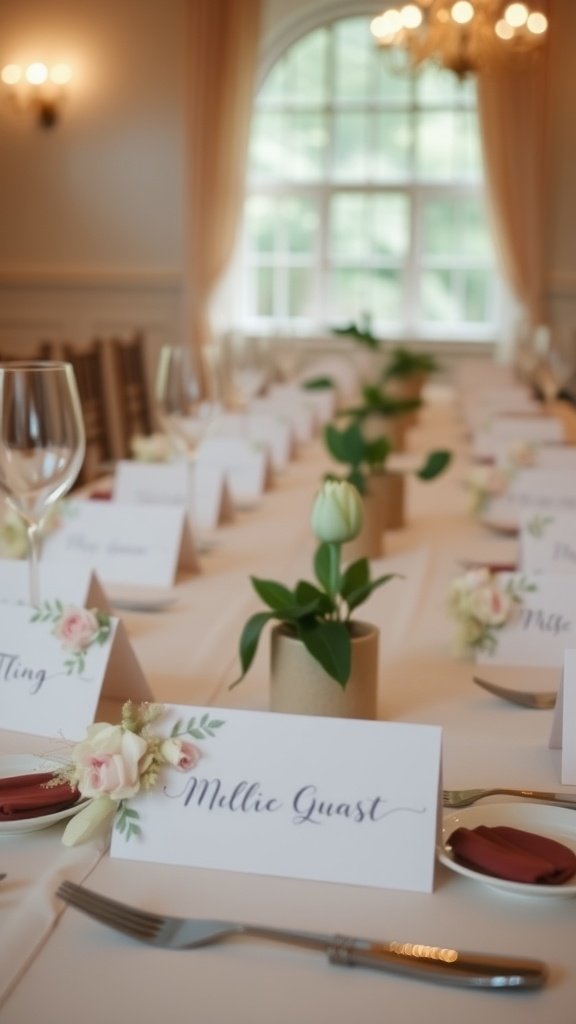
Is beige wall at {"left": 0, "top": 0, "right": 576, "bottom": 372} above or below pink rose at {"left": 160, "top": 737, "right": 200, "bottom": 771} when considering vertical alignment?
above

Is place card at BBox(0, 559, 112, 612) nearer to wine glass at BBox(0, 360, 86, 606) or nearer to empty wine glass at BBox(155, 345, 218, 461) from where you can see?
wine glass at BBox(0, 360, 86, 606)

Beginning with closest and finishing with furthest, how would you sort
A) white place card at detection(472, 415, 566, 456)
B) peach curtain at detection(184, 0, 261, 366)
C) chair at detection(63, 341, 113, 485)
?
white place card at detection(472, 415, 566, 456)
chair at detection(63, 341, 113, 485)
peach curtain at detection(184, 0, 261, 366)

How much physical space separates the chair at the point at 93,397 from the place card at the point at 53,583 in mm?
2451

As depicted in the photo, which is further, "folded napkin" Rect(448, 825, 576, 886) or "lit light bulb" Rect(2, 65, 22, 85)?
"lit light bulb" Rect(2, 65, 22, 85)

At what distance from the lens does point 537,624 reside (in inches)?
56.6

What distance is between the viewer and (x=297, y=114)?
323 inches

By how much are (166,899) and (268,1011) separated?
0.15 m

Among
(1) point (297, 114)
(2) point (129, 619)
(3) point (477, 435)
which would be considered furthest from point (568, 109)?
(2) point (129, 619)

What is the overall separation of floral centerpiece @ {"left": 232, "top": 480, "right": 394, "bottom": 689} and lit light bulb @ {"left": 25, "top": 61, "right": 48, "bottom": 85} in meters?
7.25

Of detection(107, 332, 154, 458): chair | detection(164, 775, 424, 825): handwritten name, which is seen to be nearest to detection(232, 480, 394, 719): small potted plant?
detection(164, 775, 424, 825): handwritten name

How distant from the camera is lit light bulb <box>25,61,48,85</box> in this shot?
782 centimetres

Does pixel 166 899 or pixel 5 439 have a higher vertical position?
pixel 5 439

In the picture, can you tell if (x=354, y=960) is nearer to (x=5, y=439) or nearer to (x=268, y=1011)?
(x=268, y=1011)

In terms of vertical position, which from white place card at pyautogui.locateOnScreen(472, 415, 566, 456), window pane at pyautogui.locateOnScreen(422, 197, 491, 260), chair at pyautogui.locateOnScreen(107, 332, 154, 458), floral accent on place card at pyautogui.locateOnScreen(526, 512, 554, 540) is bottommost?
chair at pyautogui.locateOnScreen(107, 332, 154, 458)
